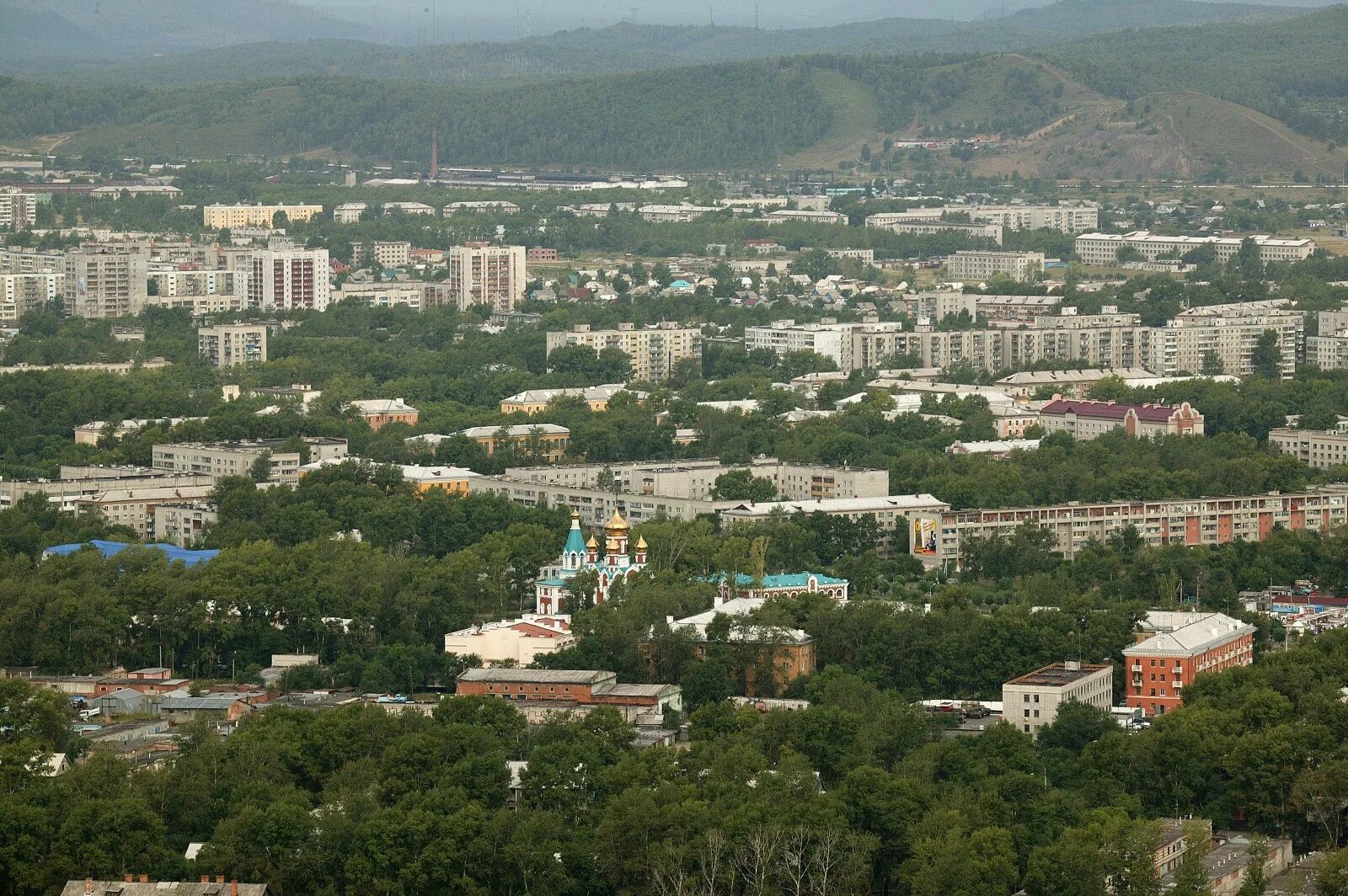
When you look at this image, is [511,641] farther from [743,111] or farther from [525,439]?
[743,111]

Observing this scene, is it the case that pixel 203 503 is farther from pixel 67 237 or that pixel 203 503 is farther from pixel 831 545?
pixel 67 237

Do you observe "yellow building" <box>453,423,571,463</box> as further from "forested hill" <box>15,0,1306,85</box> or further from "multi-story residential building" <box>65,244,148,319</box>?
"forested hill" <box>15,0,1306,85</box>

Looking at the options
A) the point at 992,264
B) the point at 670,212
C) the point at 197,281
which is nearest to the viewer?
the point at 197,281

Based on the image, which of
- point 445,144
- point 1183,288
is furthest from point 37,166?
point 1183,288

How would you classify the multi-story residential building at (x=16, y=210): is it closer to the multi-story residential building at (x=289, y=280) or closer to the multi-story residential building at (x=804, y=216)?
the multi-story residential building at (x=289, y=280)

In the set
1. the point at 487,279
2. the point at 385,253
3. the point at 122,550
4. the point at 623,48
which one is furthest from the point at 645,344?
the point at 623,48

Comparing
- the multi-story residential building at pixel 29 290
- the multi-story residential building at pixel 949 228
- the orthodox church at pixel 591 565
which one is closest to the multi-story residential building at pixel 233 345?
the multi-story residential building at pixel 29 290

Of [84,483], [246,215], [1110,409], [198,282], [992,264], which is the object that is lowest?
[84,483]
